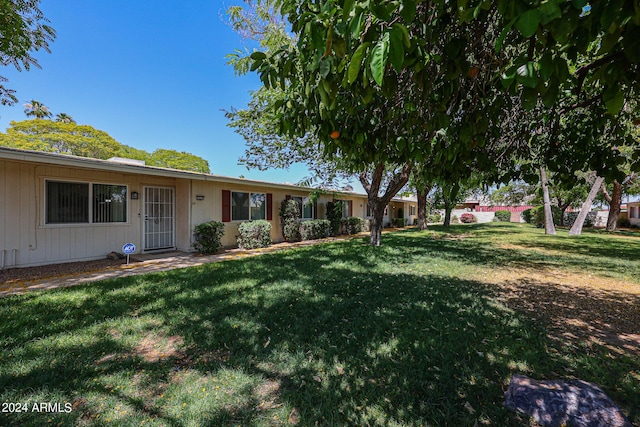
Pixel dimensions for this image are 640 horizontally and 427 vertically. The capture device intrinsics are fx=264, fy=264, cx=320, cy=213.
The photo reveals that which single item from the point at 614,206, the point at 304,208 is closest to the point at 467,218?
the point at 614,206

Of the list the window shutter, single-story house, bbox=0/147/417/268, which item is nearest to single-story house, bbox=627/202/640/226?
single-story house, bbox=0/147/417/268

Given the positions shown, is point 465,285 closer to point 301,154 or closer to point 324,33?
point 324,33

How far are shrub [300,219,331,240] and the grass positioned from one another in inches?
261

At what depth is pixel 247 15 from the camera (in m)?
6.55

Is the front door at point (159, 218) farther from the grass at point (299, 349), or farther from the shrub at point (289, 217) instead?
the shrub at point (289, 217)

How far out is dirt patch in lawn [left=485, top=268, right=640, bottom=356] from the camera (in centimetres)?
320

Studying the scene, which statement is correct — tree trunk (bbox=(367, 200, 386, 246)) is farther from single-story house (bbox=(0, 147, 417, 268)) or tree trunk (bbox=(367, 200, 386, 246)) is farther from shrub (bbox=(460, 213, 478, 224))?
shrub (bbox=(460, 213, 478, 224))

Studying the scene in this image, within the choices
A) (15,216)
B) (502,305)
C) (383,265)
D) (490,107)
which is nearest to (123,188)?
(15,216)

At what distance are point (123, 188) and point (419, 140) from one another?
8.32 meters

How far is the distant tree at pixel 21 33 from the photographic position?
5.55 meters

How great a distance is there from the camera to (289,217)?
11352 mm

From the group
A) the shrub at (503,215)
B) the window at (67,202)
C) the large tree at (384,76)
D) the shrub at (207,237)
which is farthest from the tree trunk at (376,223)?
the shrub at (503,215)

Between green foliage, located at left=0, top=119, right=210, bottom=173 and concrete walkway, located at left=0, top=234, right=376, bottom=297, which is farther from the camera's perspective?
green foliage, located at left=0, top=119, right=210, bottom=173

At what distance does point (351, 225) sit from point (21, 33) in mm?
13420
